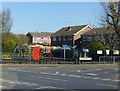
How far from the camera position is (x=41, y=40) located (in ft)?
426

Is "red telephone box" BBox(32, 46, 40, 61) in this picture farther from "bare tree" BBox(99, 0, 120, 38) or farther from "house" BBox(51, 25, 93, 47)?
"bare tree" BBox(99, 0, 120, 38)

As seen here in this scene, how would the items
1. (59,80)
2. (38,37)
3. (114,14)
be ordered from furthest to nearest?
(38,37), (59,80), (114,14)

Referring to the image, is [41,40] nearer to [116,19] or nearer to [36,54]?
[36,54]

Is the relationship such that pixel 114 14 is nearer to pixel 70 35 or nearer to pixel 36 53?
pixel 36 53

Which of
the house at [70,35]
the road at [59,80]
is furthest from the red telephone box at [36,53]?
the house at [70,35]

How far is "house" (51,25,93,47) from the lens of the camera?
93.1 m

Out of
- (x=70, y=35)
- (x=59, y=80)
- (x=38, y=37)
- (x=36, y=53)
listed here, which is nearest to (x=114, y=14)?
(x=59, y=80)

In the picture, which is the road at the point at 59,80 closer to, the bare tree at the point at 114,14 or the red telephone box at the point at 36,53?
the bare tree at the point at 114,14

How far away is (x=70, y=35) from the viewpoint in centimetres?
9388

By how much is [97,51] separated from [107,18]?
53076mm

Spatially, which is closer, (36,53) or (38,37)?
(36,53)

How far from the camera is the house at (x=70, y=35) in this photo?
9306 cm

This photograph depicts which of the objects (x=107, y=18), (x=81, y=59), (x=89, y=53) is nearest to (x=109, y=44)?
(x=107, y=18)

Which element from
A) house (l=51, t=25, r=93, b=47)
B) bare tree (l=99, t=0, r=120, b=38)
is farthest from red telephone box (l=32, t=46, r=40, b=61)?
bare tree (l=99, t=0, r=120, b=38)
